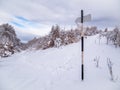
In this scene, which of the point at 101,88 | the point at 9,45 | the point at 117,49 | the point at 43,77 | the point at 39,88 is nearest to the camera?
the point at 101,88

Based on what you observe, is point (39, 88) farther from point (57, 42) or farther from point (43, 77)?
point (57, 42)

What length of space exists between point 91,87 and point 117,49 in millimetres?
6711

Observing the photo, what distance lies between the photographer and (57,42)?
1792 cm

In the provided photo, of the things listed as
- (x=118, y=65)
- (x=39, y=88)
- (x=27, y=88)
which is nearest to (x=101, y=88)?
(x=39, y=88)

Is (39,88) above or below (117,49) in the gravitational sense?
below

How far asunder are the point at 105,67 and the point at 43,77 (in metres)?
2.75

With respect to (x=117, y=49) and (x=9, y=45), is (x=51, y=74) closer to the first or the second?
(x=117, y=49)

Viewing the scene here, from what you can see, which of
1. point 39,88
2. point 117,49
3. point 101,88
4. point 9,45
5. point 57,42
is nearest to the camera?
point 101,88

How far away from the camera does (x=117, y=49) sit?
11781 millimetres

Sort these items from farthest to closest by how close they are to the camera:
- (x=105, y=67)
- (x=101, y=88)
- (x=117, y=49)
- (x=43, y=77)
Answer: (x=117, y=49) → (x=105, y=67) → (x=43, y=77) → (x=101, y=88)

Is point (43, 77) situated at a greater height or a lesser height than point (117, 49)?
lesser

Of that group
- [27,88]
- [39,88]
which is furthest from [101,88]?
[27,88]

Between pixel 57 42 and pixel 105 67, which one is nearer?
pixel 105 67

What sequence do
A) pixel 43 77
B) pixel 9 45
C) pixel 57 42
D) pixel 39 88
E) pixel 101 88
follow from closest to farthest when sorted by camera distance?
1. pixel 101 88
2. pixel 39 88
3. pixel 43 77
4. pixel 9 45
5. pixel 57 42
